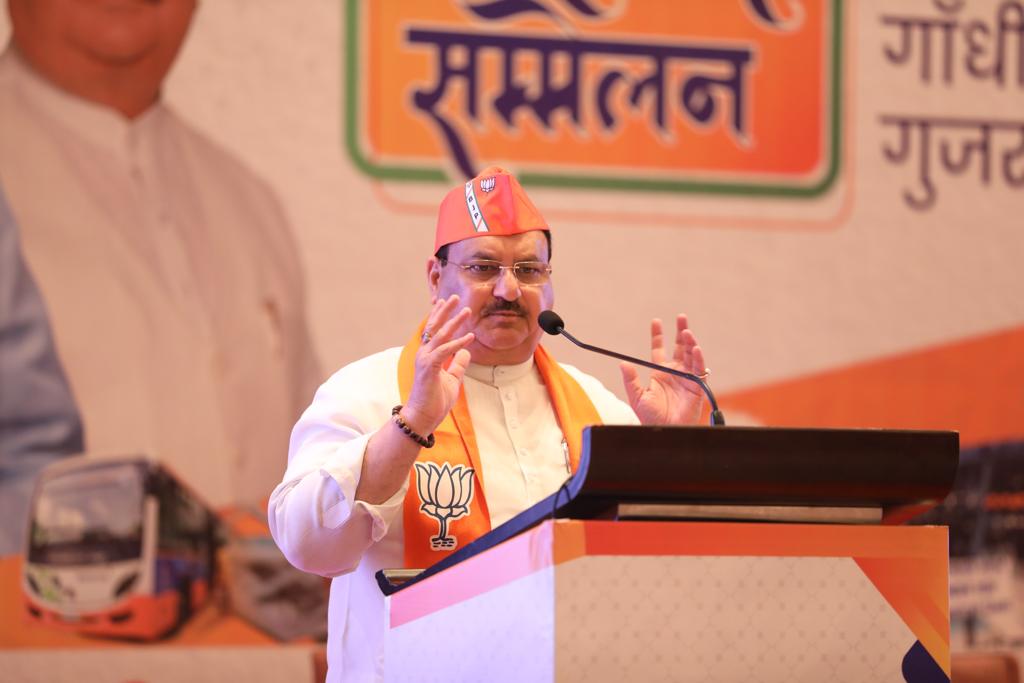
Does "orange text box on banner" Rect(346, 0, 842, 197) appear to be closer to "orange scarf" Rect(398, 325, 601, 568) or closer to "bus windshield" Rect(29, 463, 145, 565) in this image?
"bus windshield" Rect(29, 463, 145, 565)

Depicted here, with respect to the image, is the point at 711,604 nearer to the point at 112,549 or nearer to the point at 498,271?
the point at 498,271

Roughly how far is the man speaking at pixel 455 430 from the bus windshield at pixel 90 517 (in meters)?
1.72

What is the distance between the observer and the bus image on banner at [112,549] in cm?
410

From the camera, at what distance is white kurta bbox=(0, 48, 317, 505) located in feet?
13.7

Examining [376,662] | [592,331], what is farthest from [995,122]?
[376,662]

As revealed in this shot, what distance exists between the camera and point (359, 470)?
218 centimetres

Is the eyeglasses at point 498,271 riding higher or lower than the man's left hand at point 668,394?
higher

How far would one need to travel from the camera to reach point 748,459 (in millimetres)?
1604

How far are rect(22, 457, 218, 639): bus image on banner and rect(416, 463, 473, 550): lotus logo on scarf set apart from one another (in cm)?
193

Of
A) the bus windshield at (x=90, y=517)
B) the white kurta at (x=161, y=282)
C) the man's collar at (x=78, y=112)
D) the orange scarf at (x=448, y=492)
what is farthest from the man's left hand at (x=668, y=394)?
the man's collar at (x=78, y=112)

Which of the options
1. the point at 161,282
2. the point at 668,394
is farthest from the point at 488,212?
the point at 161,282

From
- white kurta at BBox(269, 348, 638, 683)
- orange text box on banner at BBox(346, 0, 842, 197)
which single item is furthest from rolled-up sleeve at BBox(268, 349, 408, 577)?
orange text box on banner at BBox(346, 0, 842, 197)

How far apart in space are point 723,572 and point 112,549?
9.74ft

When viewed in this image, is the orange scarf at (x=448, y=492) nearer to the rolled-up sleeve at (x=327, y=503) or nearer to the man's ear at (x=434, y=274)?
the rolled-up sleeve at (x=327, y=503)
